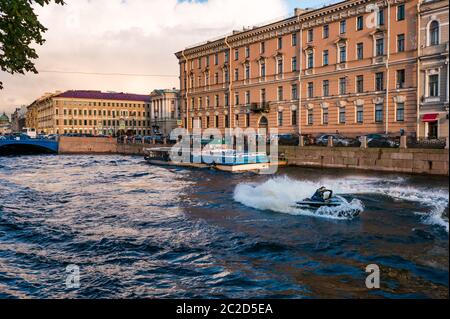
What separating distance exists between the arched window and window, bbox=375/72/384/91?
5.45m

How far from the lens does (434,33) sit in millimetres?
35125

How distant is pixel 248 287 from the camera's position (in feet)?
30.6

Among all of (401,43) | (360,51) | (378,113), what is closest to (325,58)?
(360,51)

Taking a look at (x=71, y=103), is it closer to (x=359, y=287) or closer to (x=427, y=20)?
(x=427, y=20)

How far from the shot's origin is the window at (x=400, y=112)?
37.8m

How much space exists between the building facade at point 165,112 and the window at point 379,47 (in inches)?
2173

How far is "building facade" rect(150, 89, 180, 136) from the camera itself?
91000 millimetres

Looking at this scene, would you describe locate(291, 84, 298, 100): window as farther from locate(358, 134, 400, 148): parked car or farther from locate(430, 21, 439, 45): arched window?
locate(430, 21, 439, 45): arched window

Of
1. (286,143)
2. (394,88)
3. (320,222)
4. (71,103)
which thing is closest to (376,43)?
(394,88)

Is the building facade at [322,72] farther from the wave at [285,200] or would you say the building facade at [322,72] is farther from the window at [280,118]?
the wave at [285,200]

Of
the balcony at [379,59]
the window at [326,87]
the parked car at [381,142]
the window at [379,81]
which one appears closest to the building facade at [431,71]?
the balcony at [379,59]

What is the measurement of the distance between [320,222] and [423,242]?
377cm

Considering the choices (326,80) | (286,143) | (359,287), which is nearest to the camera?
(359,287)

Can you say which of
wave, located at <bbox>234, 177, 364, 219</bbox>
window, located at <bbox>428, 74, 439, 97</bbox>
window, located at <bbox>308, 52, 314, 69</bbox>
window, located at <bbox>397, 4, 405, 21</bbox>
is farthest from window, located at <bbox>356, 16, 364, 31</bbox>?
wave, located at <bbox>234, 177, 364, 219</bbox>
